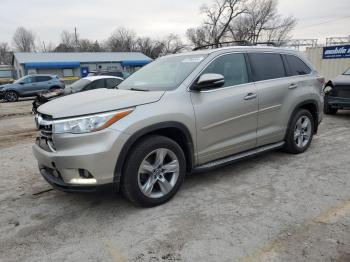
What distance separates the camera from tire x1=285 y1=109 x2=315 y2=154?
5.33 metres

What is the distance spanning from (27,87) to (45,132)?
751 inches

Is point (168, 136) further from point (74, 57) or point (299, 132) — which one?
point (74, 57)

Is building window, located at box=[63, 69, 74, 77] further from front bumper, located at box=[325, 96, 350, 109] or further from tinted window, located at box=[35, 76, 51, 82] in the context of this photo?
front bumper, located at box=[325, 96, 350, 109]

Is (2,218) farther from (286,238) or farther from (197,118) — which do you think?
(286,238)

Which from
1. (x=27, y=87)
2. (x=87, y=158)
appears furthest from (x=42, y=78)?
(x=87, y=158)

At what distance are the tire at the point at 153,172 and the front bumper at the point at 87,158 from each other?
21 cm

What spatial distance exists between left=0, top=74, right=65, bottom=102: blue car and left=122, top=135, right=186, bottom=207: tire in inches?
724

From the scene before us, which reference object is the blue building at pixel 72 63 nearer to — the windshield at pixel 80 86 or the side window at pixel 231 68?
the windshield at pixel 80 86

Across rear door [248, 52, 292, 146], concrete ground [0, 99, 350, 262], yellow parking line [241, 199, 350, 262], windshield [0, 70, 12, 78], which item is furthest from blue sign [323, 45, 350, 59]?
windshield [0, 70, 12, 78]

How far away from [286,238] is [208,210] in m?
0.92

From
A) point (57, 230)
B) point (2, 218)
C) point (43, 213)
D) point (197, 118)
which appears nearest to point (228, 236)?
point (197, 118)

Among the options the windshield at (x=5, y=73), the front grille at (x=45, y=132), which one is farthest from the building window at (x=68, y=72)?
the front grille at (x=45, y=132)

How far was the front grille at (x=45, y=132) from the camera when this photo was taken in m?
3.42

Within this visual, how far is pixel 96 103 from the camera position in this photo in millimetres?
3463
